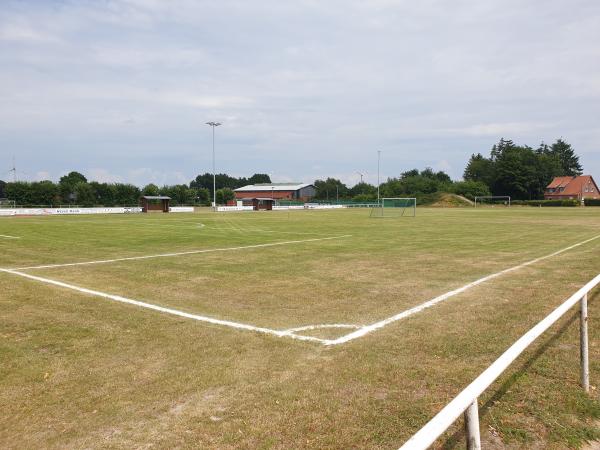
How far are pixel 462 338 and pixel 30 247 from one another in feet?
57.0

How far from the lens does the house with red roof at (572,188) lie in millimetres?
126338

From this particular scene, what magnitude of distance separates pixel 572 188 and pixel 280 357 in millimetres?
143758

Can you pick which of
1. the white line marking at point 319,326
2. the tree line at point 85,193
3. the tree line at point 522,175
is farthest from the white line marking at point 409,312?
the tree line at point 522,175

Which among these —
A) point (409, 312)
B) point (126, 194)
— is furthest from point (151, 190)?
point (409, 312)

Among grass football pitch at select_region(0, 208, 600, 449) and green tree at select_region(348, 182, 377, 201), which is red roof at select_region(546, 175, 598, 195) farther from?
grass football pitch at select_region(0, 208, 600, 449)

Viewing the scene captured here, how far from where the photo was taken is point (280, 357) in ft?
18.5

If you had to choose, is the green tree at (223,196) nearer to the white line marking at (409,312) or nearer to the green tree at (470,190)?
the green tree at (470,190)

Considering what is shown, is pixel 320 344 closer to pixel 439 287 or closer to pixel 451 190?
pixel 439 287

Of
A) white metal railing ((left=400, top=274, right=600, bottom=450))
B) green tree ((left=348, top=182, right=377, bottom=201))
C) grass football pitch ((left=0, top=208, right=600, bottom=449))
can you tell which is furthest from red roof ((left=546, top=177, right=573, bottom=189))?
white metal railing ((left=400, top=274, right=600, bottom=450))

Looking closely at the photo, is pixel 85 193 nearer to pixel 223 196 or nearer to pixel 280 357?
pixel 223 196

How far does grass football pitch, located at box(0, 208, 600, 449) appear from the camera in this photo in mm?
3893

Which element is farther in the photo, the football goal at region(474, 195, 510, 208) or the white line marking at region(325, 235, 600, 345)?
the football goal at region(474, 195, 510, 208)

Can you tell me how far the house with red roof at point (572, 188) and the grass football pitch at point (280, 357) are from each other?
132847 mm

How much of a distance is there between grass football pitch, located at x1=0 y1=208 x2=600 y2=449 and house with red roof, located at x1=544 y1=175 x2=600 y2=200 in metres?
133
